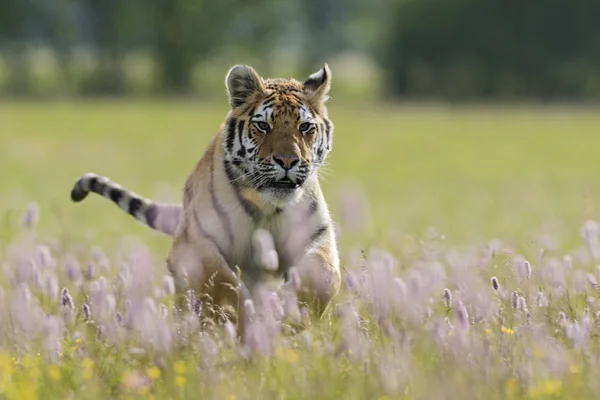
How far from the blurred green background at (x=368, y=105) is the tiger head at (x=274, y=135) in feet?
12.4

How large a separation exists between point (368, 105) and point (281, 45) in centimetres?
1958

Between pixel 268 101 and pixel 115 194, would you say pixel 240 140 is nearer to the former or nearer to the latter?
pixel 268 101

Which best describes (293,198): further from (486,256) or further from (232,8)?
(232,8)

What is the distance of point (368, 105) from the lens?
5538 centimetres

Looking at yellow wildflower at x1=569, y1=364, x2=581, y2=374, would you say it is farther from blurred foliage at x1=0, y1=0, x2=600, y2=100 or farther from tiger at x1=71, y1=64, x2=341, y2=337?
blurred foliage at x1=0, y1=0, x2=600, y2=100

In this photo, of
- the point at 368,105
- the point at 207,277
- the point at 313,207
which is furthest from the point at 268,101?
the point at 368,105

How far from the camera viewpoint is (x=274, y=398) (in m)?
4.65

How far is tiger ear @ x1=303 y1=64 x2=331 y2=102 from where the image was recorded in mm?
7035

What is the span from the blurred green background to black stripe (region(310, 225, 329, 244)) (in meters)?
3.85

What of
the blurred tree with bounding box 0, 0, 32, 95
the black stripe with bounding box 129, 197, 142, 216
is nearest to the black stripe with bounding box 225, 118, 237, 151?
the black stripe with bounding box 129, 197, 142, 216

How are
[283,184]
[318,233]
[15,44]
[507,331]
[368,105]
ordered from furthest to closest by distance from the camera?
[15,44] → [368,105] → [318,233] → [283,184] → [507,331]

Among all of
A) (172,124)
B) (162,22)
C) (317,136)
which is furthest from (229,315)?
(162,22)

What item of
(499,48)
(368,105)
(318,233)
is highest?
(318,233)

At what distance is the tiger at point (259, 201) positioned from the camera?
638 cm
